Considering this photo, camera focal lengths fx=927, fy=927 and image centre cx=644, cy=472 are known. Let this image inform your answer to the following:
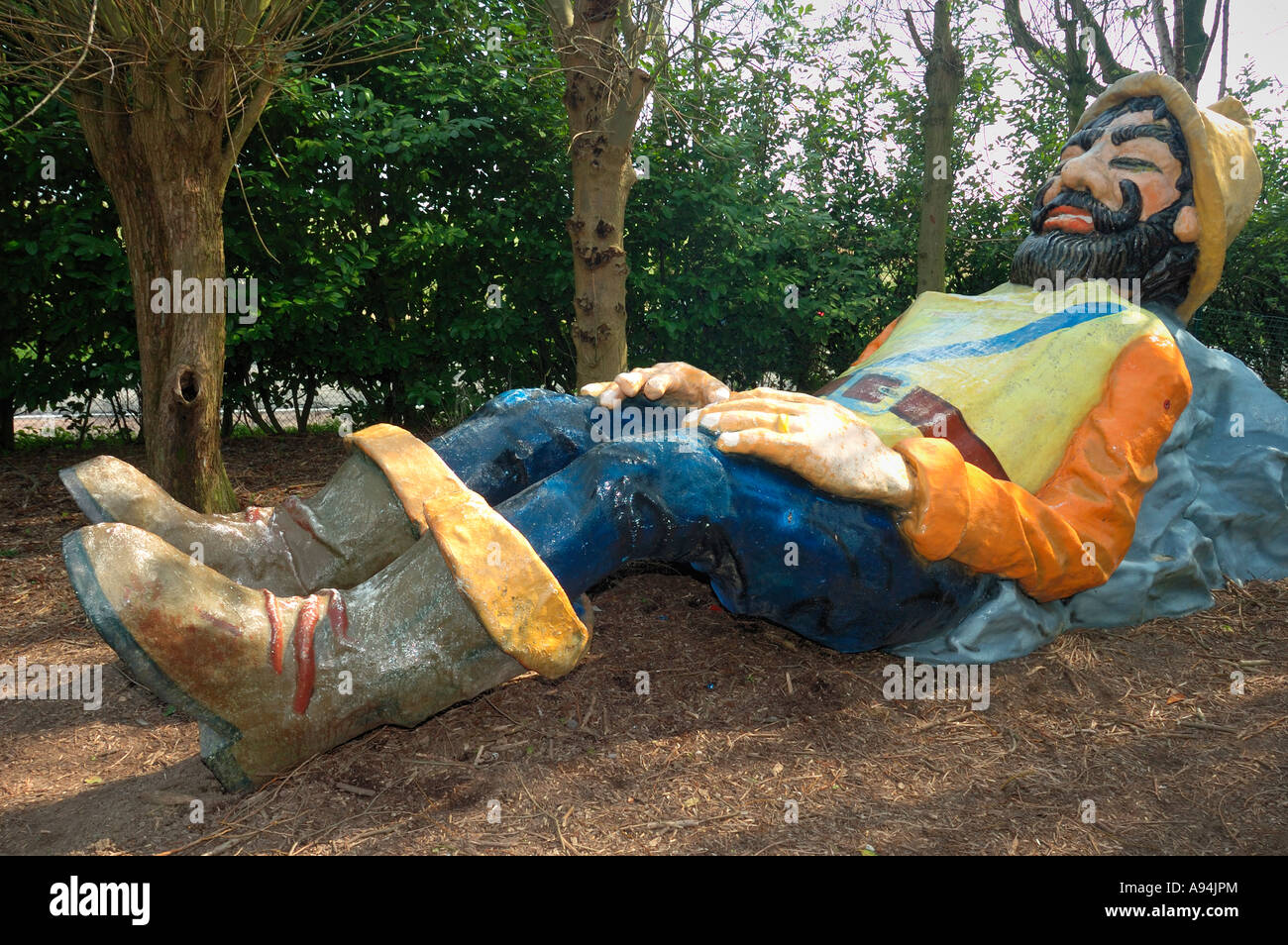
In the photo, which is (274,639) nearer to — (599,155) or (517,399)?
(517,399)

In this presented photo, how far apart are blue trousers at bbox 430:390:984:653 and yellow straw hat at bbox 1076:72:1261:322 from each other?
1.37 m

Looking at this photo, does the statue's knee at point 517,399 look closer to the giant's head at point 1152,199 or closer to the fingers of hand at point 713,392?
the fingers of hand at point 713,392

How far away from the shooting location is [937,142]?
5.61 meters

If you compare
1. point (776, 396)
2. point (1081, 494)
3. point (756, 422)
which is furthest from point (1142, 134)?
point (756, 422)

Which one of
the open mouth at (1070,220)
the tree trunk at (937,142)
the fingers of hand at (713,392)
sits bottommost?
the fingers of hand at (713,392)

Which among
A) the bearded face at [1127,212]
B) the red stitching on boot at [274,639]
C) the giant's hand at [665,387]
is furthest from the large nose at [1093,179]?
the red stitching on boot at [274,639]

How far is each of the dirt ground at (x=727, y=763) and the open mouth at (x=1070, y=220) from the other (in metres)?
1.27

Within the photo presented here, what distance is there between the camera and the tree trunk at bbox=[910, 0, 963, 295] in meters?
5.61

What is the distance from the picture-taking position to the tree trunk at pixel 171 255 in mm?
3285

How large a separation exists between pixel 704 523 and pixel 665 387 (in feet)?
2.45

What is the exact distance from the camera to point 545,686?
102 inches
